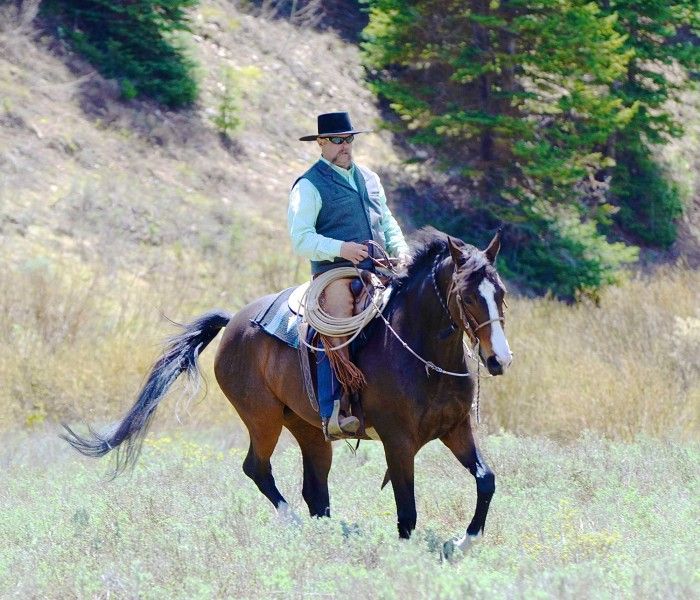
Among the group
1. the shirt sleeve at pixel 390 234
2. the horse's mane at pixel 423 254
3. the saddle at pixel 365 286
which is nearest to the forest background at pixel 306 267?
the saddle at pixel 365 286

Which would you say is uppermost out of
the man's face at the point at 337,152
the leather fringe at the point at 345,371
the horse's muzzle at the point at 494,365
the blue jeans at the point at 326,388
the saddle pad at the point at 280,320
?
the horse's muzzle at the point at 494,365

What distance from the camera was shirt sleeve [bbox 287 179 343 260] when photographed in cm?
797

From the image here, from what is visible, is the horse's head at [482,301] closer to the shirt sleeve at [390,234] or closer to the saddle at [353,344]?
the saddle at [353,344]

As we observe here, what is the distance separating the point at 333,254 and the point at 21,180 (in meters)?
12.9

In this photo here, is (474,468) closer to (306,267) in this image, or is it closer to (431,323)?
(431,323)

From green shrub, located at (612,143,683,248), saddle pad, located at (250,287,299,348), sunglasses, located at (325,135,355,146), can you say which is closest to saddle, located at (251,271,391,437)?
saddle pad, located at (250,287,299,348)

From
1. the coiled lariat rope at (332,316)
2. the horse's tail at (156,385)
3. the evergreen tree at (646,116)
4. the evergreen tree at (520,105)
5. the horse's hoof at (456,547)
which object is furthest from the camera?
the evergreen tree at (646,116)

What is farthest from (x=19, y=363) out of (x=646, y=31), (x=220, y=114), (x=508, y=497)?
(x=646, y=31)

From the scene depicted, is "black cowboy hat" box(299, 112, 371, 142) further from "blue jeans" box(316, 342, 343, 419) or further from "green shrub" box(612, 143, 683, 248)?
"green shrub" box(612, 143, 683, 248)

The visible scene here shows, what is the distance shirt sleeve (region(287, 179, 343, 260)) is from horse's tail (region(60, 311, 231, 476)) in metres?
1.94

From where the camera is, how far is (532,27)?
859 inches

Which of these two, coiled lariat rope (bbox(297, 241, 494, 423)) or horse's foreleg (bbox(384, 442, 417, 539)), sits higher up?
coiled lariat rope (bbox(297, 241, 494, 423))

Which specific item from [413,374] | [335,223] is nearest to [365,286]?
[335,223]

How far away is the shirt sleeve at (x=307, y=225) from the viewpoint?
314 inches
